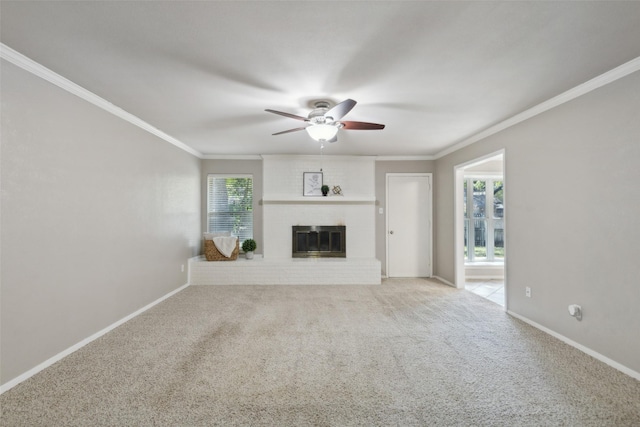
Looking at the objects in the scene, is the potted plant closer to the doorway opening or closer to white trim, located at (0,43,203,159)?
white trim, located at (0,43,203,159)

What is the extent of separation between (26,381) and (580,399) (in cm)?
385

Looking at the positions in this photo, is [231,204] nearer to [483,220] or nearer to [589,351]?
[483,220]

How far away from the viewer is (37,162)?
229 cm

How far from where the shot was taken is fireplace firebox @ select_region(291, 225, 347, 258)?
586cm

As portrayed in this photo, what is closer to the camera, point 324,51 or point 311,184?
point 324,51

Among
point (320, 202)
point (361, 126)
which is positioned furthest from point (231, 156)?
point (361, 126)

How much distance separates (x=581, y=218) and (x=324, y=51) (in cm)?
271

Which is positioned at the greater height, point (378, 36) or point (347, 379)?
point (378, 36)

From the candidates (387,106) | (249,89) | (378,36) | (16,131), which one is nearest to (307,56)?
(378,36)

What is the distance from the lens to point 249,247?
5.51 metres

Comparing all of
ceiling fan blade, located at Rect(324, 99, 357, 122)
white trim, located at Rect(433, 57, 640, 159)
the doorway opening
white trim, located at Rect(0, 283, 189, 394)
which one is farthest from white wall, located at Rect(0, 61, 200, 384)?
the doorway opening

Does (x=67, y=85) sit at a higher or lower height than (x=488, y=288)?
higher

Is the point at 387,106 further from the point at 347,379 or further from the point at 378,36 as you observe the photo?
the point at 347,379

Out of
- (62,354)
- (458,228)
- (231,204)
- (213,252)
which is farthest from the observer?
(231,204)
